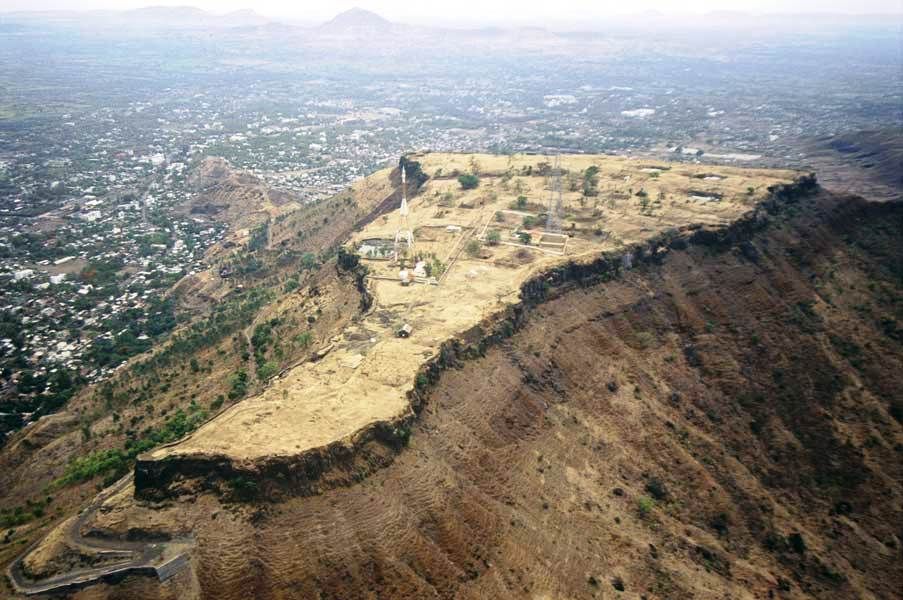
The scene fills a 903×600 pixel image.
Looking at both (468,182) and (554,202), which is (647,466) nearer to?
(554,202)

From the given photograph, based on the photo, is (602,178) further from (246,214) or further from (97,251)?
(97,251)

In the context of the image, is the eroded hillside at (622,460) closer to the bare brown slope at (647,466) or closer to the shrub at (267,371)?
the bare brown slope at (647,466)

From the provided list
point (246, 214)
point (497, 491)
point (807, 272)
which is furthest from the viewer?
point (246, 214)

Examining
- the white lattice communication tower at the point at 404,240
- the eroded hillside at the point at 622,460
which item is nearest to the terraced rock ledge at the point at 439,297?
the eroded hillside at the point at 622,460

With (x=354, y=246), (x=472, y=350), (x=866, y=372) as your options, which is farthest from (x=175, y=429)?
(x=866, y=372)

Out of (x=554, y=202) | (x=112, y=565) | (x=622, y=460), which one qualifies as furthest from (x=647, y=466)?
(x=554, y=202)

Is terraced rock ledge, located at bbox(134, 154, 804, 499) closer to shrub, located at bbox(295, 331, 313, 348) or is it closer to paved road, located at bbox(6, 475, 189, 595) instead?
paved road, located at bbox(6, 475, 189, 595)
